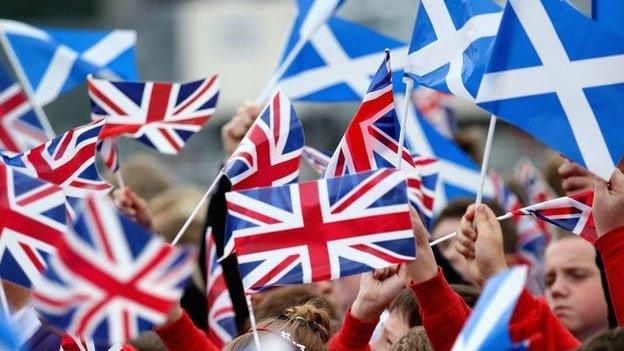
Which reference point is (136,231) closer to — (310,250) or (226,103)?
(310,250)

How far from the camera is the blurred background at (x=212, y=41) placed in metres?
16.7

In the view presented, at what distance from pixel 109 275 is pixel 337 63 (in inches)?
115

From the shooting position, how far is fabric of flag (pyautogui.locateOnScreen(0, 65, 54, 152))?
5.28 meters

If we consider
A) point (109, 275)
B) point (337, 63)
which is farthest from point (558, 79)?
point (337, 63)

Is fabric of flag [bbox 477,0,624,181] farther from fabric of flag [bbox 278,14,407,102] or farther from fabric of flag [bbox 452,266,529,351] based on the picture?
fabric of flag [bbox 278,14,407,102]

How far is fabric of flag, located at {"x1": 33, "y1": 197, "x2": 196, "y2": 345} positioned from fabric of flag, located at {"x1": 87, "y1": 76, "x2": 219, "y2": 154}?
2.15m

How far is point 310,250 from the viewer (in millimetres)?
3879

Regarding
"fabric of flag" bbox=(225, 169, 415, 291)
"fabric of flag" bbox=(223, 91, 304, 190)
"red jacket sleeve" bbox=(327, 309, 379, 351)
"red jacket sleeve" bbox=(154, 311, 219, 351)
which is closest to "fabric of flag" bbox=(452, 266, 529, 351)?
"fabric of flag" bbox=(225, 169, 415, 291)

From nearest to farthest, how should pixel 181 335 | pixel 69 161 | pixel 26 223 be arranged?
pixel 26 223 → pixel 181 335 → pixel 69 161

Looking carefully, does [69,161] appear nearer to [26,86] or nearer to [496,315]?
[26,86]

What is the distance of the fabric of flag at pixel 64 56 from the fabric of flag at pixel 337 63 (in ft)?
2.23

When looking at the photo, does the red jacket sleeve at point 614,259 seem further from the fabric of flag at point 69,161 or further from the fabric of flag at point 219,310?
the fabric of flag at point 219,310

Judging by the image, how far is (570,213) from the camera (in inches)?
171

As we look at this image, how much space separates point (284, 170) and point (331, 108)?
477 inches
